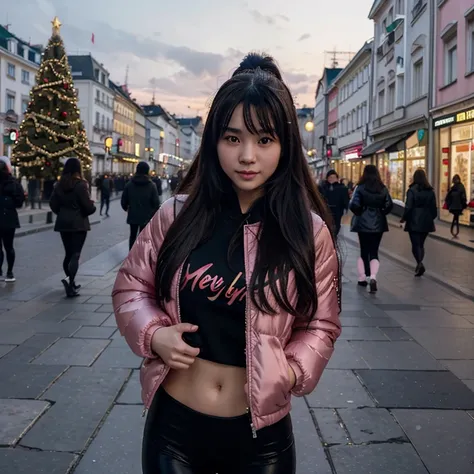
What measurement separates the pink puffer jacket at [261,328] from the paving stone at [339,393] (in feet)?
8.63

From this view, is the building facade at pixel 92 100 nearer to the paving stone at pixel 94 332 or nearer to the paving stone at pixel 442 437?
the paving stone at pixel 94 332

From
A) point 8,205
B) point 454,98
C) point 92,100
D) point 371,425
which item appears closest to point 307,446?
point 371,425

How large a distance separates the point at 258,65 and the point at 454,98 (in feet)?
70.3

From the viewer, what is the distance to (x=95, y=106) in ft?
227

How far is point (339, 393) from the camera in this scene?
4.52m

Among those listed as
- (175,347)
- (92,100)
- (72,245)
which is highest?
(92,100)

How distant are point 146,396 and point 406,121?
28.0 metres

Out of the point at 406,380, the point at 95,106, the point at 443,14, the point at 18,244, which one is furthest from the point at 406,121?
the point at 95,106

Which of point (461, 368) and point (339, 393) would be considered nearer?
point (339, 393)

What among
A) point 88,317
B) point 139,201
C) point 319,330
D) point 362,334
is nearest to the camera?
point 319,330

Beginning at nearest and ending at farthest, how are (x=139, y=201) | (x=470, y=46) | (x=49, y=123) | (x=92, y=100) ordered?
1. (x=139, y=201)
2. (x=470, y=46)
3. (x=49, y=123)
4. (x=92, y=100)

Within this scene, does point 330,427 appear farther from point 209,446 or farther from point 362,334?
point 362,334

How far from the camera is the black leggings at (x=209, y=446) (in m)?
1.71

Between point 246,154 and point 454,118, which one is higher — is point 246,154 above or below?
below
